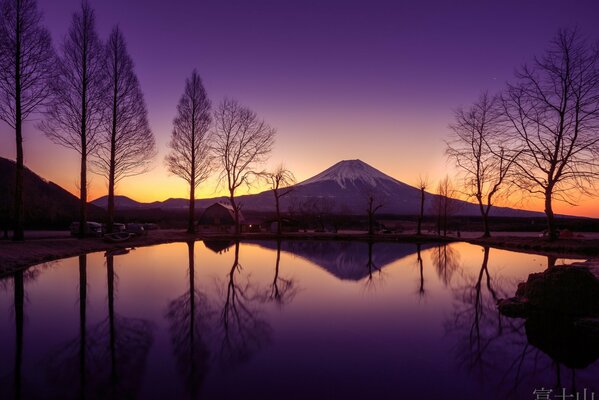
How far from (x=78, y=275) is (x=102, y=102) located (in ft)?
49.1

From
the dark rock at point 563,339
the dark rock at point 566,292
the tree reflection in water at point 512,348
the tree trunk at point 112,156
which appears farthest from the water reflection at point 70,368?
the tree trunk at point 112,156

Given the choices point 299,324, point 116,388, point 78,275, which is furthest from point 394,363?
point 78,275

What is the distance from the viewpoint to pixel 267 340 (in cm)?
667

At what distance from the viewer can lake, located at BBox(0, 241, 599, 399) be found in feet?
16.0

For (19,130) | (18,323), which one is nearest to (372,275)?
(18,323)

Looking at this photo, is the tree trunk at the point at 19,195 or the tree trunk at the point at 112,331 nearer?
the tree trunk at the point at 112,331

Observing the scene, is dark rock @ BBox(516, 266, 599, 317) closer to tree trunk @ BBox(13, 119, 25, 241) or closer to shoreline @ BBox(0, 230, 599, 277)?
shoreline @ BBox(0, 230, 599, 277)

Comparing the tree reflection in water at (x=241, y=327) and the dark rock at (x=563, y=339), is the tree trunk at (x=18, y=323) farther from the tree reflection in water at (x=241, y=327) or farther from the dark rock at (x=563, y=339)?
the dark rock at (x=563, y=339)

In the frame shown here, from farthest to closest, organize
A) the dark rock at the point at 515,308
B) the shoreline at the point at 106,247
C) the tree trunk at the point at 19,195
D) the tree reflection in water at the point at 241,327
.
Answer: the tree trunk at the point at 19,195 < the shoreline at the point at 106,247 < the dark rock at the point at 515,308 < the tree reflection in water at the point at 241,327

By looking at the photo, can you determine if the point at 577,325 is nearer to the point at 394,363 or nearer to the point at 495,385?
A: the point at 495,385

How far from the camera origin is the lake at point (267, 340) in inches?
192

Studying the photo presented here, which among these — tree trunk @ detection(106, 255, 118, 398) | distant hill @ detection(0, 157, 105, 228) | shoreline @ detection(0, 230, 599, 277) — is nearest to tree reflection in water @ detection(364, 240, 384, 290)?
tree trunk @ detection(106, 255, 118, 398)

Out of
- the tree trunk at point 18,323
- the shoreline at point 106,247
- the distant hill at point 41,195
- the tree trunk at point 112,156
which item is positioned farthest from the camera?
the distant hill at point 41,195

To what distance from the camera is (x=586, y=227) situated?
49.8 m
